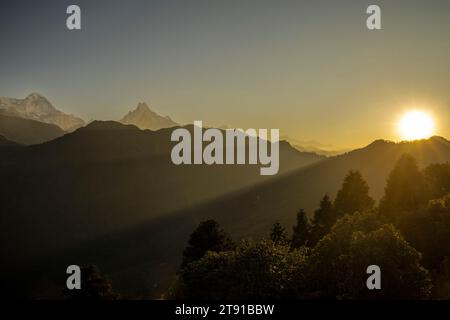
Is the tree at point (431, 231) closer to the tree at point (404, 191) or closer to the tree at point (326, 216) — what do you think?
the tree at point (404, 191)

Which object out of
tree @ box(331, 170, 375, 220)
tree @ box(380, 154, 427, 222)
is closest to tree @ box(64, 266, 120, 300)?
tree @ box(331, 170, 375, 220)

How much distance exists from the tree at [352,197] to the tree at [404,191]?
13.4ft

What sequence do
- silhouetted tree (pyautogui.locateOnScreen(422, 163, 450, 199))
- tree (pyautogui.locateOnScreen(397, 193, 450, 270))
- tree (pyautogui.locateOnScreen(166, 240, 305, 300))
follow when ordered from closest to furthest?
tree (pyautogui.locateOnScreen(166, 240, 305, 300)), tree (pyautogui.locateOnScreen(397, 193, 450, 270)), silhouetted tree (pyautogui.locateOnScreen(422, 163, 450, 199))

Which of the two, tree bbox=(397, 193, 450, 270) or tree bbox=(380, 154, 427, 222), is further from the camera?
tree bbox=(380, 154, 427, 222)

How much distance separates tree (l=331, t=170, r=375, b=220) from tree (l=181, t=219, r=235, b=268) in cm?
1935

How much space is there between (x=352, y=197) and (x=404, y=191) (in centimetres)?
798

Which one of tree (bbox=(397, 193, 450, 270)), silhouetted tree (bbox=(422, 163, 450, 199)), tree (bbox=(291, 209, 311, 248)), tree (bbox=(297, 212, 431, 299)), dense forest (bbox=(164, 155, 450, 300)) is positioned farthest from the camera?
tree (bbox=(291, 209, 311, 248))

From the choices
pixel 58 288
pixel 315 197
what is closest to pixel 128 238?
pixel 58 288

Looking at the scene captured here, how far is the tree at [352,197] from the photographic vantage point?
58.9 m

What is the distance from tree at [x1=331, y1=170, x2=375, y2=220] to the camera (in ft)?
193

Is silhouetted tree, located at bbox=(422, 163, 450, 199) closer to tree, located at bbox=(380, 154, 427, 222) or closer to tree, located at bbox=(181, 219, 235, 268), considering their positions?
tree, located at bbox=(380, 154, 427, 222)

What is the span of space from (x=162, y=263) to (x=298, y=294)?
135m
